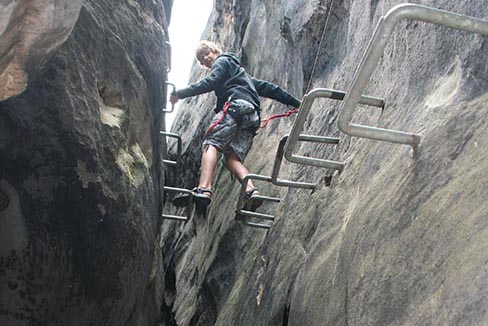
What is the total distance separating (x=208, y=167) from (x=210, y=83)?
4.15 ft

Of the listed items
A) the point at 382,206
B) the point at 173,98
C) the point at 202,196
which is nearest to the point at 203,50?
the point at 173,98

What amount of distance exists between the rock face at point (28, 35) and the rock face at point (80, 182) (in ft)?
3.01

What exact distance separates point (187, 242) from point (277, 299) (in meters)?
6.62

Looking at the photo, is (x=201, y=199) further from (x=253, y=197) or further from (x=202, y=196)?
(x=253, y=197)

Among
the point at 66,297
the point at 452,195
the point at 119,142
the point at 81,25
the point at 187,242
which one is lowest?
the point at 187,242

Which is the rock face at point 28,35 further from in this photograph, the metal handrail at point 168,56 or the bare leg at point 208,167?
the metal handrail at point 168,56

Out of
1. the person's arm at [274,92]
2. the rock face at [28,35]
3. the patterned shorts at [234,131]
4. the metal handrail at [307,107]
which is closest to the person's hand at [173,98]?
the patterned shorts at [234,131]

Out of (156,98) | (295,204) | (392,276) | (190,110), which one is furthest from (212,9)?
(392,276)

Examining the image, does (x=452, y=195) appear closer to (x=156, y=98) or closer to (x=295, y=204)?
(x=295, y=204)

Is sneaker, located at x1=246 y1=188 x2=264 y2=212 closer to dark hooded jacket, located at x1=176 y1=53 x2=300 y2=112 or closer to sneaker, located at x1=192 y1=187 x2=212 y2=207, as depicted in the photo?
sneaker, located at x1=192 y1=187 x2=212 y2=207

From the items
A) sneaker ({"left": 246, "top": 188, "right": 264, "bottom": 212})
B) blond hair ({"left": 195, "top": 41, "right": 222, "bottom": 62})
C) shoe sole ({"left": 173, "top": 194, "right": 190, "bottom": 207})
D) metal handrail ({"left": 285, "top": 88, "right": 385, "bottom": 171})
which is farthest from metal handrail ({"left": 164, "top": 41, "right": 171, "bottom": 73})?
metal handrail ({"left": 285, "top": 88, "right": 385, "bottom": 171})

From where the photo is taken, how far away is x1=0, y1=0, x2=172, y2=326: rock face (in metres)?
5.46

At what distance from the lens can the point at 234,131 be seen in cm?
794

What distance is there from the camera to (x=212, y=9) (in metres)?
18.9
